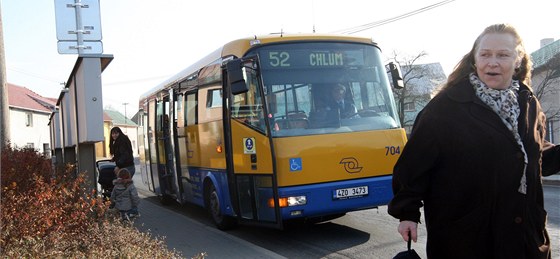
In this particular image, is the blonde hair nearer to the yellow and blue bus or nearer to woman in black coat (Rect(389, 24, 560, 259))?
woman in black coat (Rect(389, 24, 560, 259))

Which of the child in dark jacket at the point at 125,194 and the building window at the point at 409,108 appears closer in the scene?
the child in dark jacket at the point at 125,194

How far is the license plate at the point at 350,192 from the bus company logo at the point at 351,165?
0.82 ft

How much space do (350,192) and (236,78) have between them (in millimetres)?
2303

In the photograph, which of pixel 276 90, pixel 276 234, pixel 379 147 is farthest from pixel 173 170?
pixel 379 147

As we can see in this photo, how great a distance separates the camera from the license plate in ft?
23.6

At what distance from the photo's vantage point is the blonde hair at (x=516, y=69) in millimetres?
2873

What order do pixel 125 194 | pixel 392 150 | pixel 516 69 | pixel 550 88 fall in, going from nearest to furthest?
pixel 516 69, pixel 392 150, pixel 125 194, pixel 550 88

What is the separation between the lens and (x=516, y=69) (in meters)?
3.02

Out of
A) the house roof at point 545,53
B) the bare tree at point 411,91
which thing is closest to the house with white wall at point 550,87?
the house roof at point 545,53

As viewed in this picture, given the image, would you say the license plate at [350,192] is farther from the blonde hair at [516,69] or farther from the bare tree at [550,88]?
the bare tree at [550,88]

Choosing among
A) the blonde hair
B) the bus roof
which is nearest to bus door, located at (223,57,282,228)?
the bus roof

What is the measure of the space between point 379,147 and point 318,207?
1.29m

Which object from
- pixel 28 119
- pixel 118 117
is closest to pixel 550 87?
pixel 28 119

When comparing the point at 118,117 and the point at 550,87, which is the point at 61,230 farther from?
the point at 118,117
